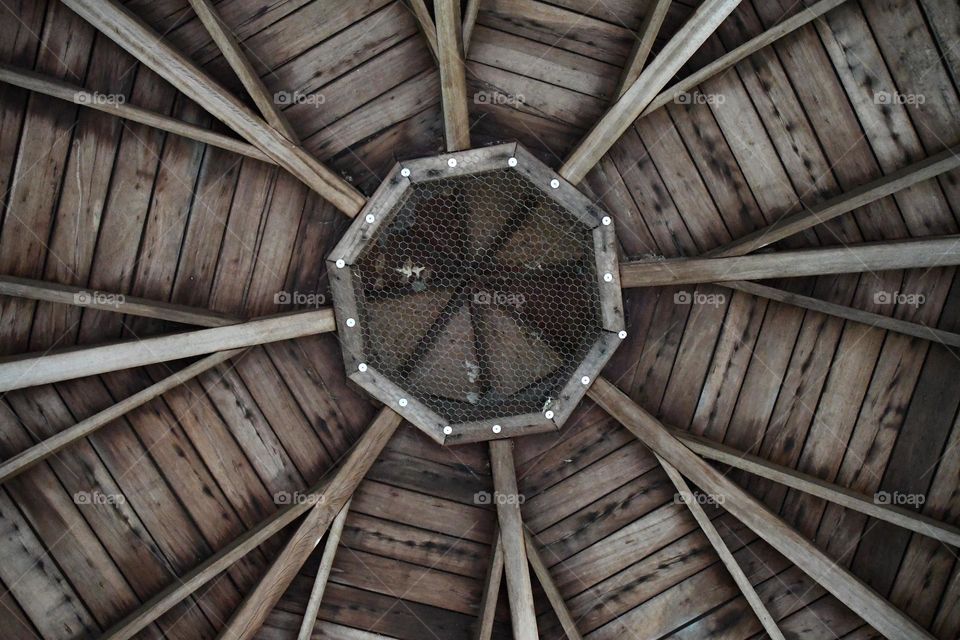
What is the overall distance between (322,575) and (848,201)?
442cm

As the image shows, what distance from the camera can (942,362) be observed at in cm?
610

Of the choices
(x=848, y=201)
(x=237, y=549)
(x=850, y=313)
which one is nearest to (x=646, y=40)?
(x=848, y=201)

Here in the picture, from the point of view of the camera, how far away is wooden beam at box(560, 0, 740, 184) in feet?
18.0

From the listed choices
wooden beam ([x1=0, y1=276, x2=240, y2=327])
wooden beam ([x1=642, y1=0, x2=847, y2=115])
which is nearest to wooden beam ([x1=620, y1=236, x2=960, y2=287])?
wooden beam ([x1=642, y1=0, x2=847, y2=115])

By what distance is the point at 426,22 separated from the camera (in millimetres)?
5465

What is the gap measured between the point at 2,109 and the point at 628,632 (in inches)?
222

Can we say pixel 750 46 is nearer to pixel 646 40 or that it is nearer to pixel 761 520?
pixel 646 40

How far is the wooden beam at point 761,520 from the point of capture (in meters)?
5.89

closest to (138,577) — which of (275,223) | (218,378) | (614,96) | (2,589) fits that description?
(2,589)

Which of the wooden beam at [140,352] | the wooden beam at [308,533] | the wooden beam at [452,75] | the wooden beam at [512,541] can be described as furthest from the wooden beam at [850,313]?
the wooden beam at [140,352]

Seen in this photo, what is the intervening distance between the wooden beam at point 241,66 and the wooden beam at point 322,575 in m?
2.66

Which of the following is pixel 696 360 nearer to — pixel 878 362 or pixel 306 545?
pixel 878 362

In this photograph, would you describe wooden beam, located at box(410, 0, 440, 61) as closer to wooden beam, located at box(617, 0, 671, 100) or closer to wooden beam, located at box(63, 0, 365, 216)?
wooden beam, located at box(63, 0, 365, 216)

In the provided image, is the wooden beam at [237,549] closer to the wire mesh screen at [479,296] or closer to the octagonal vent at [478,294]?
the octagonal vent at [478,294]
